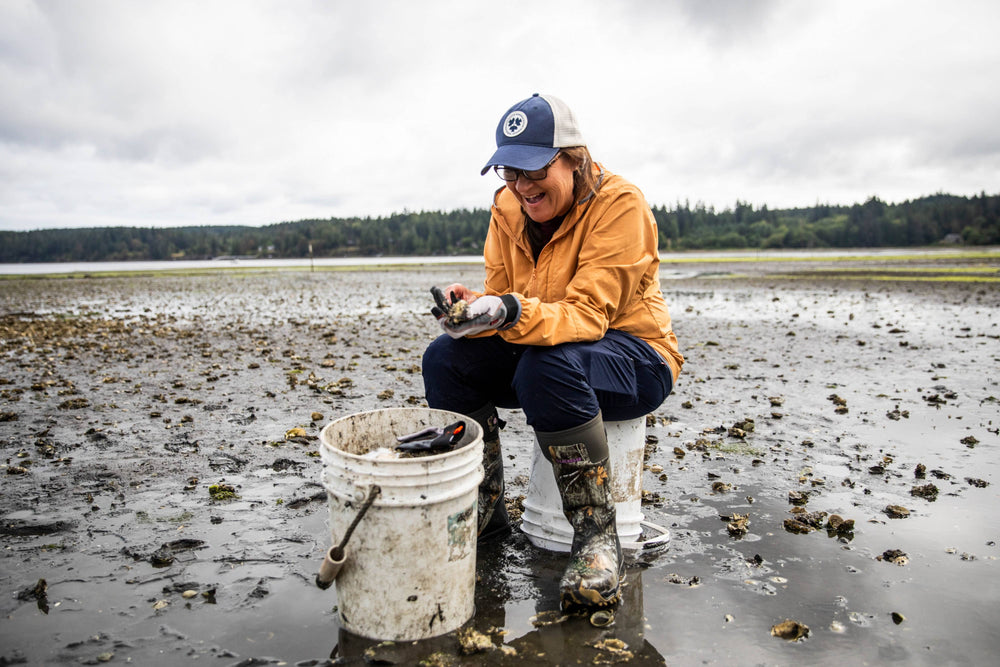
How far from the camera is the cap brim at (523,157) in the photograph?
3039 millimetres

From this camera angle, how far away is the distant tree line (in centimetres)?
12112

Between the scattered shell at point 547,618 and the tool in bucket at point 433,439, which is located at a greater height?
the tool in bucket at point 433,439

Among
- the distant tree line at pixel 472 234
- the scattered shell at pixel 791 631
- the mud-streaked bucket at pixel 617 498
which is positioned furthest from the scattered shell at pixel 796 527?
the distant tree line at pixel 472 234

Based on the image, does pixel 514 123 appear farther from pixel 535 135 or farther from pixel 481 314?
pixel 481 314

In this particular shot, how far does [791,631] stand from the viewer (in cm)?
269

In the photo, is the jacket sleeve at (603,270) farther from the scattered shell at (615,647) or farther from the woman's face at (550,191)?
the scattered shell at (615,647)

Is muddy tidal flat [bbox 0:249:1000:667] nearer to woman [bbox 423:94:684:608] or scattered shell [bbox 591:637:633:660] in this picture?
scattered shell [bbox 591:637:633:660]

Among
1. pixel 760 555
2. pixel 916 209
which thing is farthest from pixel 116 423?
pixel 916 209

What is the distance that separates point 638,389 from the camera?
129 inches

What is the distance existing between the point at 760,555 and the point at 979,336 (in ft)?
36.0

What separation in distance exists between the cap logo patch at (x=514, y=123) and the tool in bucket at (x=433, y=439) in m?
1.41

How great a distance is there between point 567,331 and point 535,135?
3.16 feet

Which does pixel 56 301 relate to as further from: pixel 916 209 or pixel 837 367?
pixel 916 209

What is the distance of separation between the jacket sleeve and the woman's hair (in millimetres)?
87
